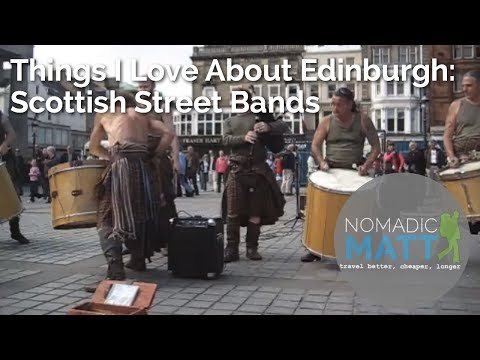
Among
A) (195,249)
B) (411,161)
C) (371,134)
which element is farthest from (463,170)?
(411,161)

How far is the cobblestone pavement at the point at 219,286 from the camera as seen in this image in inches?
143

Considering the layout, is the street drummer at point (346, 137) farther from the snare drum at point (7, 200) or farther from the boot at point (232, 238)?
the snare drum at point (7, 200)

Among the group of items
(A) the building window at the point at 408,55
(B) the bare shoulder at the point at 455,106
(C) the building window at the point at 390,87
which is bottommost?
(B) the bare shoulder at the point at 455,106

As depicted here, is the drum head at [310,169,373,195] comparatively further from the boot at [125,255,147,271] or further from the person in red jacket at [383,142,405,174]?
the person in red jacket at [383,142,405,174]

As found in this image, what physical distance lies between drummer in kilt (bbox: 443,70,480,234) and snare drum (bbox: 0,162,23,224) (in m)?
4.24

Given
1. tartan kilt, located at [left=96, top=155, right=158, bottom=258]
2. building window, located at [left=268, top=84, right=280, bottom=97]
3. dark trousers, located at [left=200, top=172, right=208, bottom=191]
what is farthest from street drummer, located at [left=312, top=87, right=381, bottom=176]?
dark trousers, located at [left=200, top=172, right=208, bottom=191]

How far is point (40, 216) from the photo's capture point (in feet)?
32.6

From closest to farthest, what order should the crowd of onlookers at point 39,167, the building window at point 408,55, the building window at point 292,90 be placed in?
the building window at point 408,55 < the building window at point 292,90 < the crowd of onlookers at point 39,167

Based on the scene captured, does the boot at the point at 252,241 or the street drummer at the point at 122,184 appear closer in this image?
the street drummer at the point at 122,184

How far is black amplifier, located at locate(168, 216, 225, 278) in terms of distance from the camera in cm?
460

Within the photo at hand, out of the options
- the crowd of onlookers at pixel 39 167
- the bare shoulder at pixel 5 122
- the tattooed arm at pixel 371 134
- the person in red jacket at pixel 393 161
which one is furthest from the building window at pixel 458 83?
the crowd of onlookers at pixel 39 167

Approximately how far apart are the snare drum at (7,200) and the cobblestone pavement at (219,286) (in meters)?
0.44
